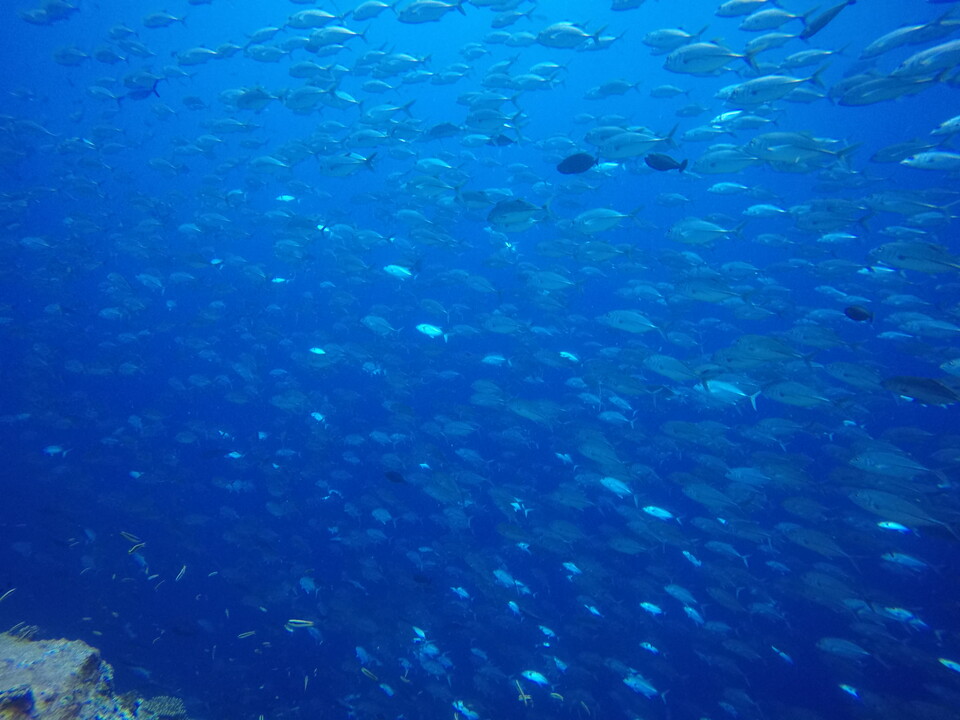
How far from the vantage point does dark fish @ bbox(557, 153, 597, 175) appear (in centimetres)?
665

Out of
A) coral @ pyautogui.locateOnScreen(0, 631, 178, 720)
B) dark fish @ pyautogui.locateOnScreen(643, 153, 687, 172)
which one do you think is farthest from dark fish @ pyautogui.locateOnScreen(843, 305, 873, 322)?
coral @ pyautogui.locateOnScreen(0, 631, 178, 720)

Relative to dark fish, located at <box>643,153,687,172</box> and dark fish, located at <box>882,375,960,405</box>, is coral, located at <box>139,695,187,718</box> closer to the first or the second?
dark fish, located at <box>643,153,687,172</box>

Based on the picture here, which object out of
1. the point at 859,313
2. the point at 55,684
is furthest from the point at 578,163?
the point at 55,684

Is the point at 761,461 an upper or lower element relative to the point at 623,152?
lower

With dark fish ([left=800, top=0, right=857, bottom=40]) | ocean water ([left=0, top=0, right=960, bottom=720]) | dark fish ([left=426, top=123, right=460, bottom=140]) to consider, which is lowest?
ocean water ([left=0, top=0, right=960, bottom=720])

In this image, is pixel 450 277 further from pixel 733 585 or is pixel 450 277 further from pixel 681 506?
pixel 733 585

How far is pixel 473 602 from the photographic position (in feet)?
31.8

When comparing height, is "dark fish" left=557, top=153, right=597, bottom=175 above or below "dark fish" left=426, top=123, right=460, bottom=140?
above

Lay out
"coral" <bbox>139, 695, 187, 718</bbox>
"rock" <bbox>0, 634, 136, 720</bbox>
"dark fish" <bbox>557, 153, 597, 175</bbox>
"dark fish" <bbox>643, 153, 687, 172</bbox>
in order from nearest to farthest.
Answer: "rock" <bbox>0, 634, 136, 720</bbox> < "coral" <bbox>139, 695, 187, 718</bbox> < "dark fish" <bbox>643, 153, 687, 172</bbox> < "dark fish" <bbox>557, 153, 597, 175</bbox>

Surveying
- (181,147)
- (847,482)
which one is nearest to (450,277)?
(847,482)

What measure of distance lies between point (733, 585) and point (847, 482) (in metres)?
3.22

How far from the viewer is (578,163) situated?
6766 mm

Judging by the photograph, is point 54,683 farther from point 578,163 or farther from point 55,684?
point 578,163

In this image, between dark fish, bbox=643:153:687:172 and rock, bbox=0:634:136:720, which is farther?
dark fish, bbox=643:153:687:172
